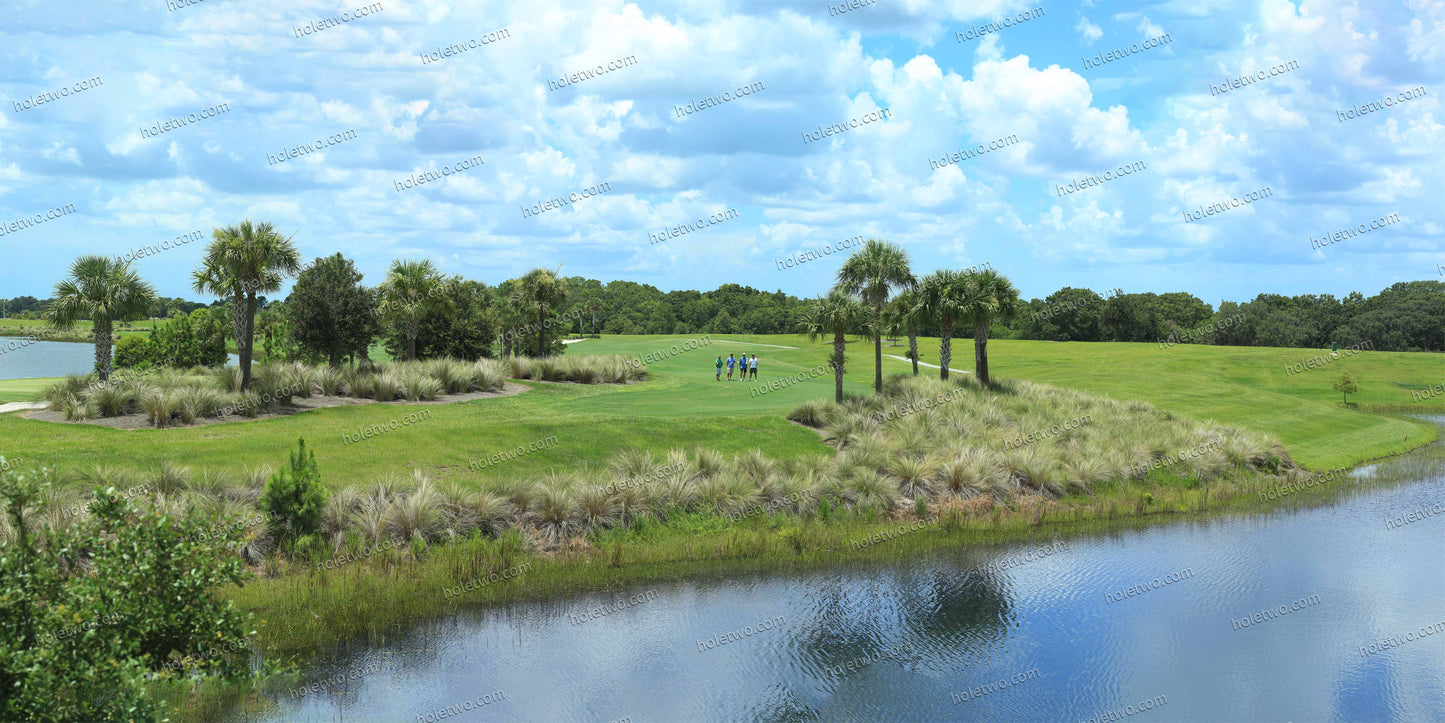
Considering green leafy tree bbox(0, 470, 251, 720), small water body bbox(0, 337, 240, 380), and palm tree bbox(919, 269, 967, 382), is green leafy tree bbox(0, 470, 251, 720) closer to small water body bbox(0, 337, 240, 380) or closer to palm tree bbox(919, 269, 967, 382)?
palm tree bbox(919, 269, 967, 382)

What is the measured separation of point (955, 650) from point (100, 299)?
32608 mm

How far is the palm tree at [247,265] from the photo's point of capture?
110ft

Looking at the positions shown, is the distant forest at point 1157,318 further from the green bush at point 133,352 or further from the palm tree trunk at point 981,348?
the palm tree trunk at point 981,348

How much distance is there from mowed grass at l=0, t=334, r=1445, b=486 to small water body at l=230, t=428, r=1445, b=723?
30.9 ft

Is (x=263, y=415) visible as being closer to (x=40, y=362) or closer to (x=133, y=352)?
(x=133, y=352)

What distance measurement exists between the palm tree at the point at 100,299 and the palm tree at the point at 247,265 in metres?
2.40

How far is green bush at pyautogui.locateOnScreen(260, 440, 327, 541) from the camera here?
20.0 metres

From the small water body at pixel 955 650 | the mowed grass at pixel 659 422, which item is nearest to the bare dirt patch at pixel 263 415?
the mowed grass at pixel 659 422

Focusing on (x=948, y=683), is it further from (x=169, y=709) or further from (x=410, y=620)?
(x=169, y=709)

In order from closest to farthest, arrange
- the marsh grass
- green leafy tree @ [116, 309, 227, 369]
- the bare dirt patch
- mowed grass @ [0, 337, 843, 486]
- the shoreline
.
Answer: the shoreline, mowed grass @ [0, 337, 843, 486], the bare dirt patch, the marsh grass, green leafy tree @ [116, 309, 227, 369]

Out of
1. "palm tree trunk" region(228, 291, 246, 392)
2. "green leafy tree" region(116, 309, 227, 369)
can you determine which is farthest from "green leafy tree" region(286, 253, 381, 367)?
"palm tree trunk" region(228, 291, 246, 392)

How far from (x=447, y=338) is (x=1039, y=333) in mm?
98041

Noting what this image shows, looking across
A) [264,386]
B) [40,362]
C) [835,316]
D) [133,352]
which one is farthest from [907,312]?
[40,362]

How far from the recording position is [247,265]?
33.7 meters
